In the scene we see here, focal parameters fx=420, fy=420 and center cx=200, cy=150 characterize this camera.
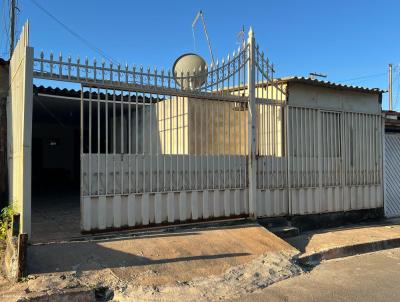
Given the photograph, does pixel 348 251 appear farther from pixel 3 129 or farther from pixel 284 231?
pixel 3 129

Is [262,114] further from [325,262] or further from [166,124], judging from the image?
[325,262]

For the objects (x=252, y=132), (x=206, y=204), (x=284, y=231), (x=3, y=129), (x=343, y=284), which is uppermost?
(x=3, y=129)

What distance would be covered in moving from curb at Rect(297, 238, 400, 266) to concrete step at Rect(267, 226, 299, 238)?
122cm

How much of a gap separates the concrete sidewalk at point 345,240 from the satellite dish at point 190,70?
346 centimetres

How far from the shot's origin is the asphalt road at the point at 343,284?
5.03 meters

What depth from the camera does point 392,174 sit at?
11.4m

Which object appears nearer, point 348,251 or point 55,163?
point 348,251

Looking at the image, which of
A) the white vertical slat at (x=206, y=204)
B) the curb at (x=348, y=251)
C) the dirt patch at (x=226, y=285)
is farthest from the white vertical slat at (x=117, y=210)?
the curb at (x=348, y=251)

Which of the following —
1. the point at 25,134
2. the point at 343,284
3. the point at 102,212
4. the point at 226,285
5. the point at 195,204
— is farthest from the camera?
the point at 195,204

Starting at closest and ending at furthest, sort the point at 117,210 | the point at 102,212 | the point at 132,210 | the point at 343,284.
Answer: the point at 343,284 < the point at 102,212 < the point at 117,210 < the point at 132,210

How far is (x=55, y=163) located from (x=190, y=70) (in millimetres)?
12052

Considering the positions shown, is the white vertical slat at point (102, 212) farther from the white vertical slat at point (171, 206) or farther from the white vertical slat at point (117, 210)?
the white vertical slat at point (171, 206)

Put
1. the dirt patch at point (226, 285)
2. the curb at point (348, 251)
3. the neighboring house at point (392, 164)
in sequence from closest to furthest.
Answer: the dirt patch at point (226, 285) < the curb at point (348, 251) < the neighboring house at point (392, 164)

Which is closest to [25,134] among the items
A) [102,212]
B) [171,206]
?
[102,212]
